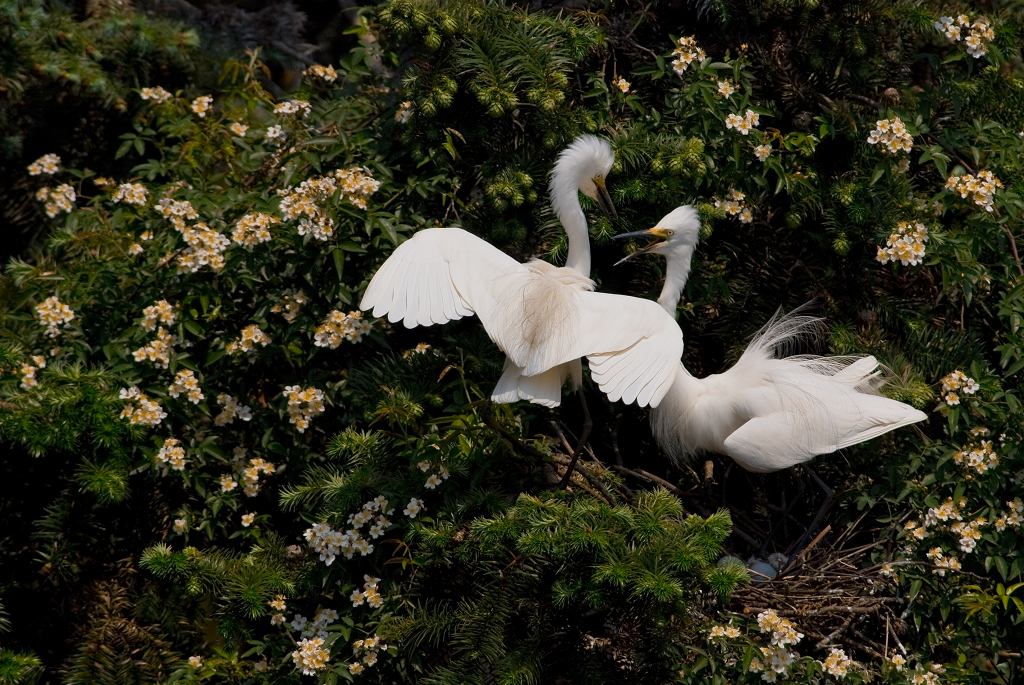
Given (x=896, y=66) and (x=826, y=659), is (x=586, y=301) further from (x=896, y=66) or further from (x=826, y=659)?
(x=896, y=66)

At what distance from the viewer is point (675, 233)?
306 cm

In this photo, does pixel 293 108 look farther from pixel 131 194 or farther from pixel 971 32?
pixel 971 32

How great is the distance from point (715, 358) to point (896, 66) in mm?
1066

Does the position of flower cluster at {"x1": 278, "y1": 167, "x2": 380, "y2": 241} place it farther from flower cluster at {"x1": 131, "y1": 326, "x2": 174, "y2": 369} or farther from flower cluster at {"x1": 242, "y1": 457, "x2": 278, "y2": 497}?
flower cluster at {"x1": 242, "y1": 457, "x2": 278, "y2": 497}

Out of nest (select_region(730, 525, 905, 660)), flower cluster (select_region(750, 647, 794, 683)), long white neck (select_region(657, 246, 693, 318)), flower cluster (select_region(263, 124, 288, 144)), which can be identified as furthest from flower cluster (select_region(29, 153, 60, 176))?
flower cluster (select_region(750, 647, 794, 683))

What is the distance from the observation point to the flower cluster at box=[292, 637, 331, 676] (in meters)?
2.67

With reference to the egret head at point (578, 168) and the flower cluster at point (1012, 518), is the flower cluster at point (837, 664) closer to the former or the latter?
the flower cluster at point (1012, 518)

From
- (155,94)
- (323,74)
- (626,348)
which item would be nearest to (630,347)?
(626,348)

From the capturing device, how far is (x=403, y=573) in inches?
113

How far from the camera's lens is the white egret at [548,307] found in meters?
2.67

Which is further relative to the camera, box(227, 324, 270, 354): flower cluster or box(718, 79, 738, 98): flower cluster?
box(718, 79, 738, 98): flower cluster

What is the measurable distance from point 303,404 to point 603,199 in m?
1.01

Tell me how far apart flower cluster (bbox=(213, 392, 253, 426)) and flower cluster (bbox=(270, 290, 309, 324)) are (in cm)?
27

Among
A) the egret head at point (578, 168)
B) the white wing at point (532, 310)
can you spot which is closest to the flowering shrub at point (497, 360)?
the egret head at point (578, 168)
